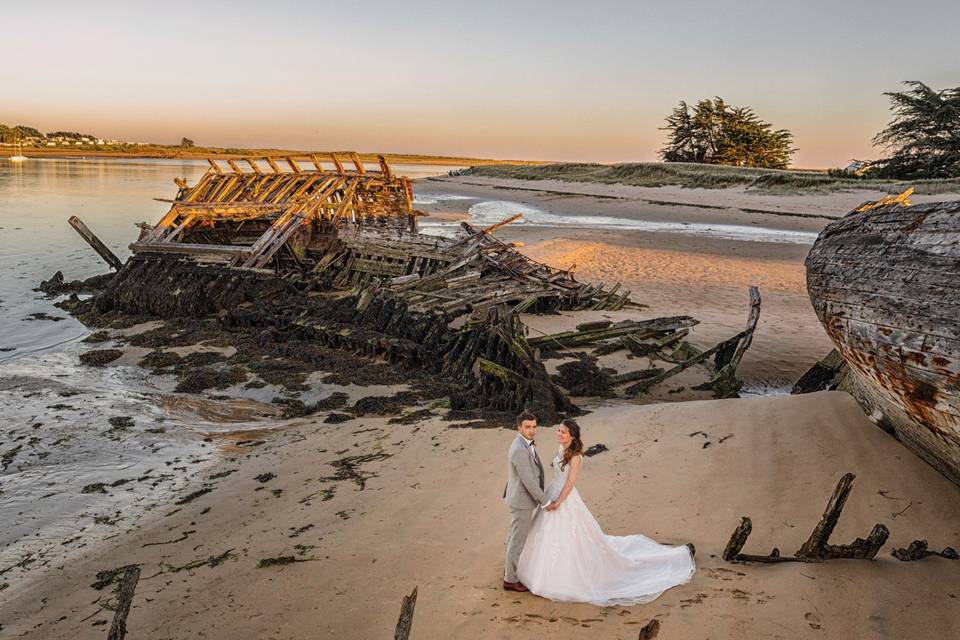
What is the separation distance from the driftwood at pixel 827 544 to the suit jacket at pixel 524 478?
137cm

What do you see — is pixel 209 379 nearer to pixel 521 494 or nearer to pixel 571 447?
pixel 521 494

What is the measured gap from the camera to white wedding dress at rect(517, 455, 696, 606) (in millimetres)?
4180

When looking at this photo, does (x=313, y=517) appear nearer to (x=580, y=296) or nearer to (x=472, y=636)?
(x=472, y=636)

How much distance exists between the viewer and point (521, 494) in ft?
14.3

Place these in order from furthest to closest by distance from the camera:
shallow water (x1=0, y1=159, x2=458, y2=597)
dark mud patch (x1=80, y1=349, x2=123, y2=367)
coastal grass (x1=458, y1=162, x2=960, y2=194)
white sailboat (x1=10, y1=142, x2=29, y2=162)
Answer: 1. white sailboat (x1=10, y1=142, x2=29, y2=162)
2. coastal grass (x1=458, y1=162, x2=960, y2=194)
3. dark mud patch (x1=80, y1=349, x2=123, y2=367)
4. shallow water (x1=0, y1=159, x2=458, y2=597)

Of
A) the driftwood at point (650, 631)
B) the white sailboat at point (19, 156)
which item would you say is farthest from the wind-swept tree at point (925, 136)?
the white sailboat at point (19, 156)

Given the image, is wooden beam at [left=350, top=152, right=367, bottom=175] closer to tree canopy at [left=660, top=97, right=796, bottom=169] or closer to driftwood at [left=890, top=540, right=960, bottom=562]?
driftwood at [left=890, top=540, right=960, bottom=562]

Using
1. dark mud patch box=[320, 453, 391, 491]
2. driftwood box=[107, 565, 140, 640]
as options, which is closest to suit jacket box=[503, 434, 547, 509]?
driftwood box=[107, 565, 140, 640]

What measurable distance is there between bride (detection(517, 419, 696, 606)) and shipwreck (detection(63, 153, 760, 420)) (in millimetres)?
3877

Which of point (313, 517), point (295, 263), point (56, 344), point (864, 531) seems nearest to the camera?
point (864, 531)

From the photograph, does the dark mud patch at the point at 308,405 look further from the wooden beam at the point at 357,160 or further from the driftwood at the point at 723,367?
the wooden beam at the point at 357,160

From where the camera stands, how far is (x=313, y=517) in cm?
606

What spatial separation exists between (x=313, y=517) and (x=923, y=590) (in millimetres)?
4887

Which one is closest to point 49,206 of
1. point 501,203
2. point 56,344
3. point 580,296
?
point 501,203
